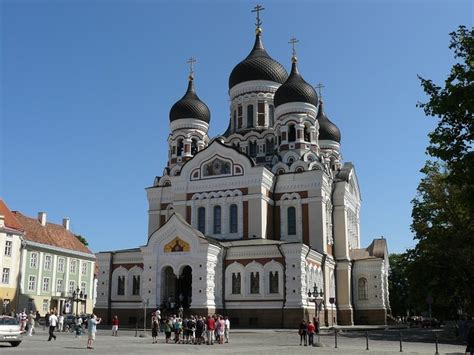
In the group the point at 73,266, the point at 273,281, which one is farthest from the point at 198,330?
the point at 73,266

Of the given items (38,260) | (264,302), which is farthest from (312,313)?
(38,260)

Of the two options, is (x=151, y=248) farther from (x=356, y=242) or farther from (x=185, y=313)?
(x=356, y=242)

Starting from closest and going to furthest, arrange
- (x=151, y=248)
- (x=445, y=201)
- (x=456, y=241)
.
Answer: (x=456, y=241) < (x=445, y=201) < (x=151, y=248)

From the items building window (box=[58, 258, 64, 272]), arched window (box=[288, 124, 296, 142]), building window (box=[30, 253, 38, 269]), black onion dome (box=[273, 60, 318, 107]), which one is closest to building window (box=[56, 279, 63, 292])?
building window (box=[58, 258, 64, 272])

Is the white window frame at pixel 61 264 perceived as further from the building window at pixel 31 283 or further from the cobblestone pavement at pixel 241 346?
the cobblestone pavement at pixel 241 346

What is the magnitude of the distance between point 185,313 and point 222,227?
28.6ft

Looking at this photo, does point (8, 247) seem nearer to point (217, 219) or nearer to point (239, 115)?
point (217, 219)

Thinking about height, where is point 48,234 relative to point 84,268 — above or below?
above

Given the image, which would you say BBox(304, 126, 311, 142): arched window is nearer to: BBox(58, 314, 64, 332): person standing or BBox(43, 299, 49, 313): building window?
BBox(58, 314, 64, 332): person standing

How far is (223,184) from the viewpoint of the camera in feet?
148

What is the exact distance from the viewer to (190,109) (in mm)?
53125

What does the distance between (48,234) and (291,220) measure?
27.6 m

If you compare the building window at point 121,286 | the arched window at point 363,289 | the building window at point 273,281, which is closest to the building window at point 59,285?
the building window at point 121,286

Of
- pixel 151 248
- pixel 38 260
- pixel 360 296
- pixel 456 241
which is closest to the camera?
pixel 456 241
